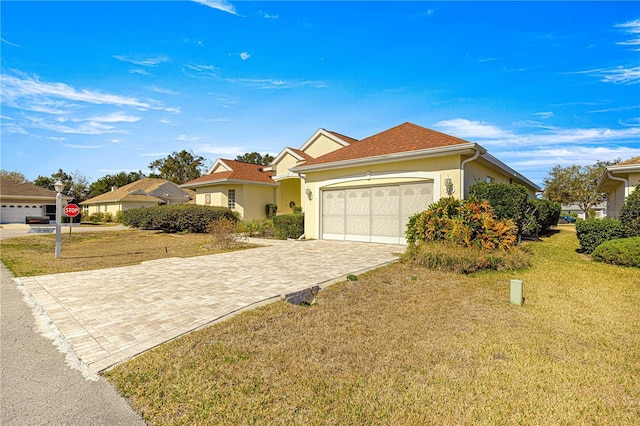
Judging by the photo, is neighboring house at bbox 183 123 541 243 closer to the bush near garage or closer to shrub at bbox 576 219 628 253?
the bush near garage

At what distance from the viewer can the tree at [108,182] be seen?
163ft

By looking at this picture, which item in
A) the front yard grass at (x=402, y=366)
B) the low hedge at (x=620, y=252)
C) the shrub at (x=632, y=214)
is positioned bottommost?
the front yard grass at (x=402, y=366)

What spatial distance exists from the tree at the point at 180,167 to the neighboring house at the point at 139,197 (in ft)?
36.5

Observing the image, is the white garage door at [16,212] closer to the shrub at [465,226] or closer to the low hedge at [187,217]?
the low hedge at [187,217]

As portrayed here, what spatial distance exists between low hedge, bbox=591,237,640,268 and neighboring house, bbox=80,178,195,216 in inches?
1568

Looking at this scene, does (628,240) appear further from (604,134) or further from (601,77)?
(604,134)

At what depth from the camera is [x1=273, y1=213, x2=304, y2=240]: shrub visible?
15.7 m

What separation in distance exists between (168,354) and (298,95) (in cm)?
1334

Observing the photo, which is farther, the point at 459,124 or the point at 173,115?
the point at 459,124

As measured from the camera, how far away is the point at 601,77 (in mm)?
11828

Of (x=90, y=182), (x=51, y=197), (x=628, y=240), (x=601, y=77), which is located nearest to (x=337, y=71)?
(x=601, y=77)

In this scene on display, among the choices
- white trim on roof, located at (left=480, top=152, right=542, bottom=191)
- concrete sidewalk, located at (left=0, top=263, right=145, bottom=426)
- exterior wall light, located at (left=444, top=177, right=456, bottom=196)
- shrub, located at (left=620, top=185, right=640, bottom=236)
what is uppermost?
white trim on roof, located at (left=480, top=152, right=542, bottom=191)

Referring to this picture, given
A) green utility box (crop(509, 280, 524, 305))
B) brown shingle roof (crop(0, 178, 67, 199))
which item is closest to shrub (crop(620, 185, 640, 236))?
green utility box (crop(509, 280, 524, 305))

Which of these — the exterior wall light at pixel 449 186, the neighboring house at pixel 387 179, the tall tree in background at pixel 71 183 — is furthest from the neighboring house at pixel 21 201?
the exterior wall light at pixel 449 186
